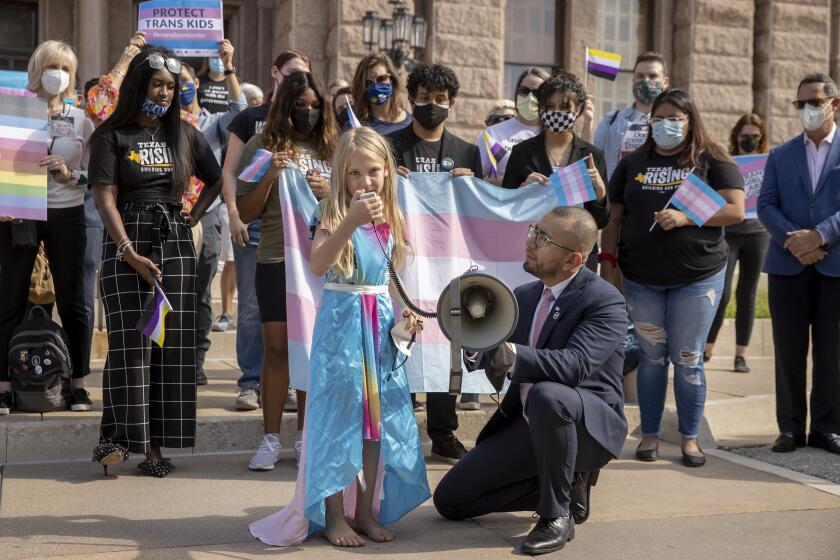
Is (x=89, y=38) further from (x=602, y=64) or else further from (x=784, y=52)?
(x=784, y=52)

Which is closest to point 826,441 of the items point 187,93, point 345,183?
point 345,183

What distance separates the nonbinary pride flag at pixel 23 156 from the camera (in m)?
6.05

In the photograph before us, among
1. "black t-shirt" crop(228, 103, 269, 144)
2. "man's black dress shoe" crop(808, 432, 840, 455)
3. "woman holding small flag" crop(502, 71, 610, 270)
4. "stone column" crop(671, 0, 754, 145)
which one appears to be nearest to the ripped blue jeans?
"woman holding small flag" crop(502, 71, 610, 270)

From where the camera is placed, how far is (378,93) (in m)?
6.51

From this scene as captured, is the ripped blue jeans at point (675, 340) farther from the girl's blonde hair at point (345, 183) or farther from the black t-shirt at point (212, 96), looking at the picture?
the black t-shirt at point (212, 96)

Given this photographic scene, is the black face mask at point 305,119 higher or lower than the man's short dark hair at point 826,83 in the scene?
lower

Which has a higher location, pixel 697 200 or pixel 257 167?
pixel 257 167

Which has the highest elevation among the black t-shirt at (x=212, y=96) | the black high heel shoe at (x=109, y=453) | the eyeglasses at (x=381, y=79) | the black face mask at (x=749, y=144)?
the black t-shirt at (x=212, y=96)

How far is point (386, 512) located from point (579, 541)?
86 centimetres

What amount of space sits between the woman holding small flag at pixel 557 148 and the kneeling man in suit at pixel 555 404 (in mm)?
1484

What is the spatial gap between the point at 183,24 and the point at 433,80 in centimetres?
247

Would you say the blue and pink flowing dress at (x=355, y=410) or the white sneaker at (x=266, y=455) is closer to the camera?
the blue and pink flowing dress at (x=355, y=410)

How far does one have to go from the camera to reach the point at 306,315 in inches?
222

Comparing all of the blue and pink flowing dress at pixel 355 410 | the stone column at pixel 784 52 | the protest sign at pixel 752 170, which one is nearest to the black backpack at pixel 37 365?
the blue and pink flowing dress at pixel 355 410
